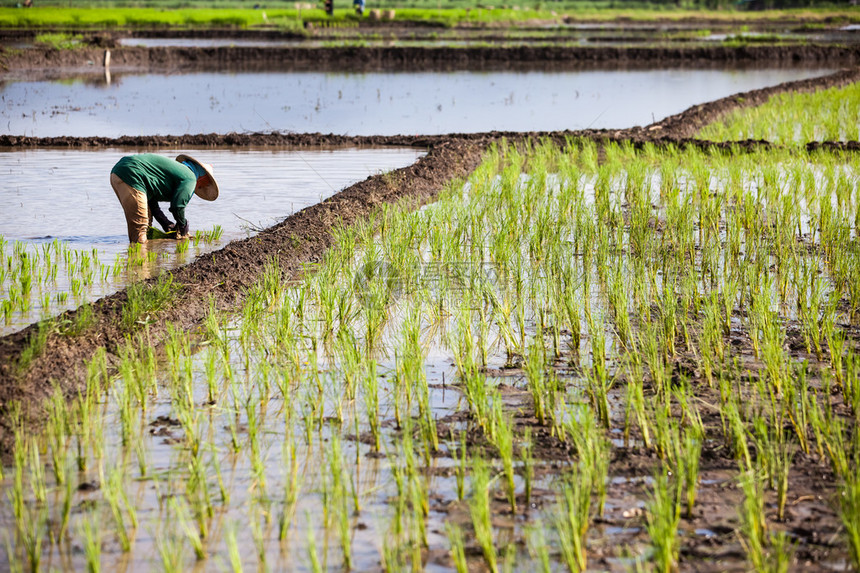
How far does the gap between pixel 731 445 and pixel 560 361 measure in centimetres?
105

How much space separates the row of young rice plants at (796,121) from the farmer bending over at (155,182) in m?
6.63

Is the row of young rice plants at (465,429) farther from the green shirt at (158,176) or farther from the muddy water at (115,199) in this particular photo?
the muddy water at (115,199)

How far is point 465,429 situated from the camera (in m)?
3.19

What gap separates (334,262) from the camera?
5.14 meters

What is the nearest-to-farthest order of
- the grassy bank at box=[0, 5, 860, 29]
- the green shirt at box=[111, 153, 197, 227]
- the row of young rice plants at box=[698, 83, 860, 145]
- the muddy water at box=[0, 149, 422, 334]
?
1. the green shirt at box=[111, 153, 197, 227]
2. the muddy water at box=[0, 149, 422, 334]
3. the row of young rice plants at box=[698, 83, 860, 145]
4. the grassy bank at box=[0, 5, 860, 29]

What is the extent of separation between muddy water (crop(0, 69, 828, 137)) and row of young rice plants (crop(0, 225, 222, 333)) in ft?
21.3

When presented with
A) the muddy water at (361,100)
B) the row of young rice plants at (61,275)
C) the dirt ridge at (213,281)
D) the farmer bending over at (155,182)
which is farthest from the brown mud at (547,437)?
the muddy water at (361,100)

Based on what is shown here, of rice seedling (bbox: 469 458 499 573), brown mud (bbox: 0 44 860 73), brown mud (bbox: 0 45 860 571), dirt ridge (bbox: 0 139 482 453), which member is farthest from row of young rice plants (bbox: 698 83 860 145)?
brown mud (bbox: 0 44 860 73)

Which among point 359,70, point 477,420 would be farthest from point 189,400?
point 359,70

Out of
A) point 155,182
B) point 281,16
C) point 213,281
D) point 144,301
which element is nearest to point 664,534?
point 144,301

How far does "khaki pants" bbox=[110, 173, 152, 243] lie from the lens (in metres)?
5.66

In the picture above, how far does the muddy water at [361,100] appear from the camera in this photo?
42.3 ft

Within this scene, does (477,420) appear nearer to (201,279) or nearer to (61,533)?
(61,533)

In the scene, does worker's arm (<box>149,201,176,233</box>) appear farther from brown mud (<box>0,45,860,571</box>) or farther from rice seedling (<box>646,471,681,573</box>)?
rice seedling (<box>646,471,681,573</box>)
